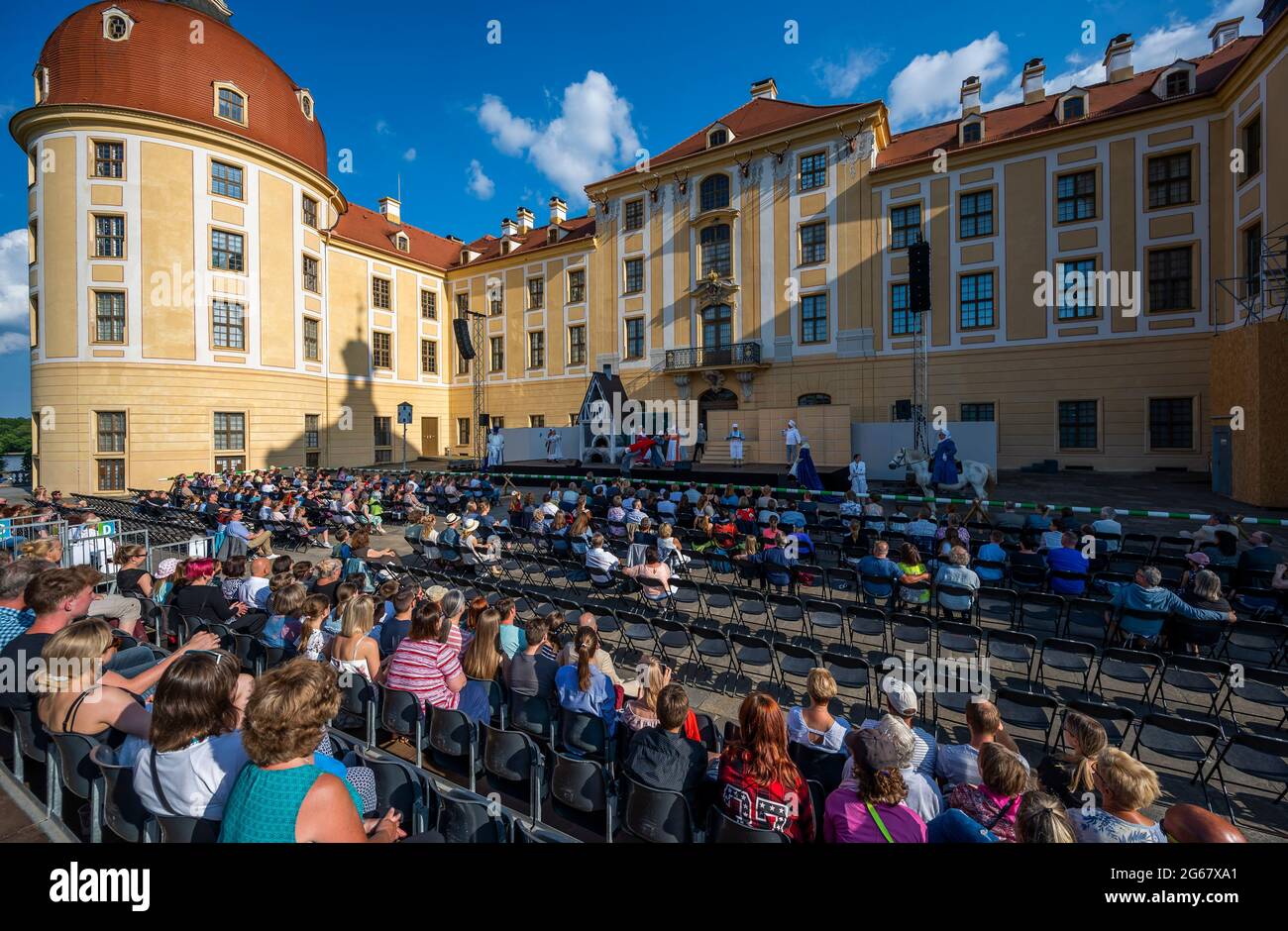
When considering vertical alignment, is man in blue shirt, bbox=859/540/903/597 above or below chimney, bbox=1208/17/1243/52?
below

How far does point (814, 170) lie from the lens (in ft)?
87.6

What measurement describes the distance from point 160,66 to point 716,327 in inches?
1067

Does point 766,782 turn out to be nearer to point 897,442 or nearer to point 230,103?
point 897,442

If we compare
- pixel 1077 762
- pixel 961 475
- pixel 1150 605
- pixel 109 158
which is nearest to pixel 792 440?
pixel 961 475

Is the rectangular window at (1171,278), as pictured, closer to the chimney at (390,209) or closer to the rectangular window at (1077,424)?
the rectangular window at (1077,424)

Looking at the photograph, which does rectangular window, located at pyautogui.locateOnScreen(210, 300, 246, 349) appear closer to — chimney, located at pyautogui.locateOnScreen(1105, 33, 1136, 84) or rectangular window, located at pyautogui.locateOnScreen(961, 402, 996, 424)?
rectangular window, located at pyautogui.locateOnScreen(961, 402, 996, 424)

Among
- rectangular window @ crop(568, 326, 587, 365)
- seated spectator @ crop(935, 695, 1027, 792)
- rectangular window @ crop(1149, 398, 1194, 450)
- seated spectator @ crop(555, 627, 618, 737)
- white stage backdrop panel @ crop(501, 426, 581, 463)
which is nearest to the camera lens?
seated spectator @ crop(935, 695, 1027, 792)

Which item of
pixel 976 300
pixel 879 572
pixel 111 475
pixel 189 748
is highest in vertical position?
pixel 976 300

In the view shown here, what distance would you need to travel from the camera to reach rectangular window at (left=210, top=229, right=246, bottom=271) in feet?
82.6

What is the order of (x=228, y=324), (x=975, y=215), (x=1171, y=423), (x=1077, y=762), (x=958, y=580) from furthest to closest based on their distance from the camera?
(x=228, y=324) → (x=975, y=215) → (x=1171, y=423) → (x=958, y=580) → (x=1077, y=762)

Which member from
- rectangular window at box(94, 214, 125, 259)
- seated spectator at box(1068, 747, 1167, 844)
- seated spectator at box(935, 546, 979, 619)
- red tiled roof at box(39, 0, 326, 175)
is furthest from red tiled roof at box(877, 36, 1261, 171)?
rectangular window at box(94, 214, 125, 259)

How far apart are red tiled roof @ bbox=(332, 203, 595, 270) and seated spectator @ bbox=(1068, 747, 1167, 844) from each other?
116ft

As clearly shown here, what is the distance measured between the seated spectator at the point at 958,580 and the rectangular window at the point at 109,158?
32912mm
